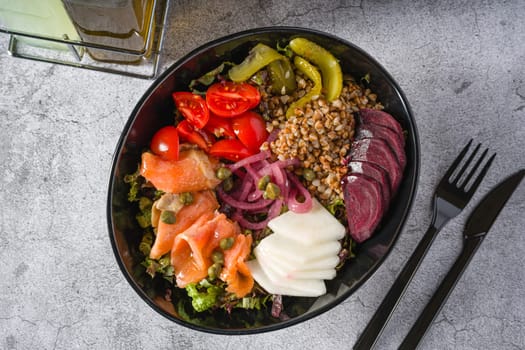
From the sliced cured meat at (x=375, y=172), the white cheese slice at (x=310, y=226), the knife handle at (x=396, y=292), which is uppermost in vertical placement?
the sliced cured meat at (x=375, y=172)

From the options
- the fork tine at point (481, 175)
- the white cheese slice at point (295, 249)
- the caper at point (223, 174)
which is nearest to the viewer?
the white cheese slice at point (295, 249)

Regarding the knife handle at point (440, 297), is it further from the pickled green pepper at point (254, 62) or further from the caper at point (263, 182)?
the pickled green pepper at point (254, 62)

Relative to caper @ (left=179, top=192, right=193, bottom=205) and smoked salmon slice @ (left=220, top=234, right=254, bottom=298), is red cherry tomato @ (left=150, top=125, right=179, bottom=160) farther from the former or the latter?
smoked salmon slice @ (left=220, top=234, right=254, bottom=298)

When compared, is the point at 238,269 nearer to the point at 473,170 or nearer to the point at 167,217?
the point at 167,217

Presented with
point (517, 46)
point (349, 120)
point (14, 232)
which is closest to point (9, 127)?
point (14, 232)

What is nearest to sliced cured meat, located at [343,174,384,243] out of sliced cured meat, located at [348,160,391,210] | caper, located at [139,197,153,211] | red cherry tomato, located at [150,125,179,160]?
sliced cured meat, located at [348,160,391,210]

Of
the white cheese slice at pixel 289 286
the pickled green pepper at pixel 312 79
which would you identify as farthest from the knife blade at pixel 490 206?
the pickled green pepper at pixel 312 79

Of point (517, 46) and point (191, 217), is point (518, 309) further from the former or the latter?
point (191, 217)
